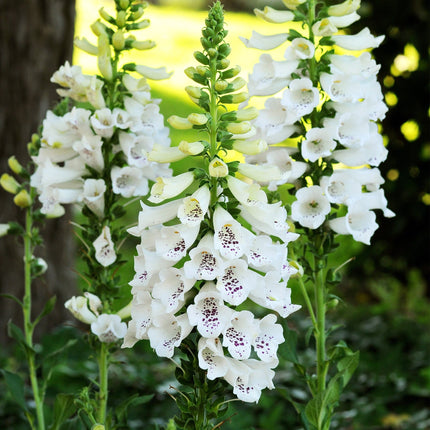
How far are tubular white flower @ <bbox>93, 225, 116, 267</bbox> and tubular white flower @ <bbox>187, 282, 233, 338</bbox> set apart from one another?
565mm

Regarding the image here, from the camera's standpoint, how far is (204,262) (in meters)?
1.80

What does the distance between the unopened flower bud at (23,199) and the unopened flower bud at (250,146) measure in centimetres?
99

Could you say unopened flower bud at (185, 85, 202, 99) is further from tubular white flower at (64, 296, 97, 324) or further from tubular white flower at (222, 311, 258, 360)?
tubular white flower at (64, 296, 97, 324)

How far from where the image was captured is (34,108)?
4.53 metres

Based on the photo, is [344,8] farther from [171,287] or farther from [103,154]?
[171,287]

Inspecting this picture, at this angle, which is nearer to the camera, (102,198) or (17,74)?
(102,198)

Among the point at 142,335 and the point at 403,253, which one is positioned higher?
the point at 142,335

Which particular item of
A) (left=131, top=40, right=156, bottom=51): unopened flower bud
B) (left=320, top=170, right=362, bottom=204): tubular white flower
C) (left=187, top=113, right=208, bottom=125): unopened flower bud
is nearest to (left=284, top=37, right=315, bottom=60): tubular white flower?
(left=320, top=170, right=362, bottom=204): tubular white flower

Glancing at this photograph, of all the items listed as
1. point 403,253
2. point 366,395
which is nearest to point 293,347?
point 366,395

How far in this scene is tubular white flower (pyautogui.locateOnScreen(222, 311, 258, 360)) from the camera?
69.9 inches

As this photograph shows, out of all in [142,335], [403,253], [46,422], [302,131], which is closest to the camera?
[142,335]

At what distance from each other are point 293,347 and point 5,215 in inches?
105

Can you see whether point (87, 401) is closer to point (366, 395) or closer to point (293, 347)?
point (293, 347)

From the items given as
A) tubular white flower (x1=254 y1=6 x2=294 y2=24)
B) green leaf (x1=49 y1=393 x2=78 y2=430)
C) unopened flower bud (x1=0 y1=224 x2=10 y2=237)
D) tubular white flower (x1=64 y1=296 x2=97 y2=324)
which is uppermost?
tubular white flower (x1=254 y1=6 x2=294 y2=24)
